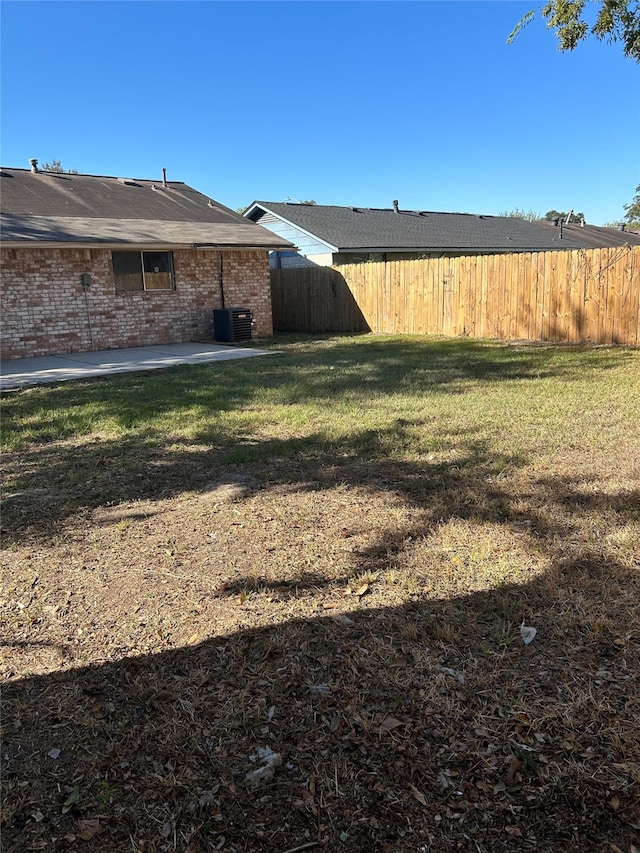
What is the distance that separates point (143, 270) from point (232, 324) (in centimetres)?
253

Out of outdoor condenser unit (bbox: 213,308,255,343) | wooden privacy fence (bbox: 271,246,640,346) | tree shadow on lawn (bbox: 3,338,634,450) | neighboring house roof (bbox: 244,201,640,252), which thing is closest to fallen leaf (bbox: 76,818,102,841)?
tree shadow on lawn (bbox: 3,338,634,450)

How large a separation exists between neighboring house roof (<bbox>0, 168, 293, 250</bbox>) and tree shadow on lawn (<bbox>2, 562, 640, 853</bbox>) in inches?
492

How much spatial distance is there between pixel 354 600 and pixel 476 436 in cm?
323

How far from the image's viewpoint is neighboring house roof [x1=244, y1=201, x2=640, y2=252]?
21.9 m

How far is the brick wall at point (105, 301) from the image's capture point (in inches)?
527

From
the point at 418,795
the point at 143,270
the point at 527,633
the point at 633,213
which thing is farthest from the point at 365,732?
the point at 633,213

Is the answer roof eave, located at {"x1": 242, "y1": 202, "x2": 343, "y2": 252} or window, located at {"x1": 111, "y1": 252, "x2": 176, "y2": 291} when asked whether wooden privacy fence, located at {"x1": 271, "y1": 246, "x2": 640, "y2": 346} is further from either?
window, located at {"x1": 111, "y1": 252, "x2": 176, "y2": 291}

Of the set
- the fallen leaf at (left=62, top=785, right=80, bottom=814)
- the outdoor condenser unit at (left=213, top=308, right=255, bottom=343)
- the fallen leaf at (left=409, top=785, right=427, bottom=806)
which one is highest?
the outdoor condenser unit at (left=213, top=308, right=255, bottom=343)

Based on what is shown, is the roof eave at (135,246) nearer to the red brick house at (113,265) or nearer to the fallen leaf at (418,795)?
the red brick house at (113,265)

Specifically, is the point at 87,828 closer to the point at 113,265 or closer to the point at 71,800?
the point at 71,800

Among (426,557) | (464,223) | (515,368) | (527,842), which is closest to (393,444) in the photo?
(426,557)

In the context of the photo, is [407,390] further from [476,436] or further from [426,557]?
[426,557]

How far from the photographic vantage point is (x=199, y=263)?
16234 mm

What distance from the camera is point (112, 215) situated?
53.8ft
